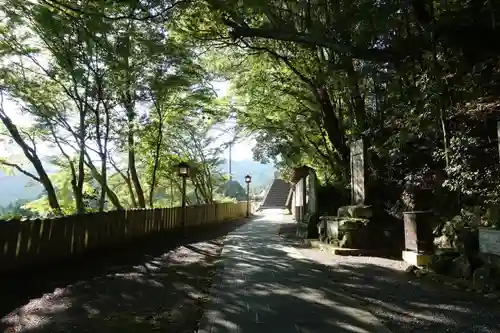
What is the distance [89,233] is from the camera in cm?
853

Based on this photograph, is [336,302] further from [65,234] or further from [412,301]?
[65,234]

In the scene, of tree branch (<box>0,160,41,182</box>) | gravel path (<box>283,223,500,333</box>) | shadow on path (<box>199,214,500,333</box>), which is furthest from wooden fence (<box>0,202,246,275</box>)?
gravel path (<box>283,223,500,333</box>)

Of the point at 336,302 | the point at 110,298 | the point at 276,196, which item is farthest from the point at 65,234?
the point at 276,196

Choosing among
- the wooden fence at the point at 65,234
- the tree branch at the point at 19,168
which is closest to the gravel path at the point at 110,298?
the wooden fence at the point at 65,234

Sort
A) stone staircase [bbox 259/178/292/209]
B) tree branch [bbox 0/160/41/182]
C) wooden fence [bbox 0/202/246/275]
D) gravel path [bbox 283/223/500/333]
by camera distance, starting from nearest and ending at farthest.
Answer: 1. gravel path [bbox 283/223/500/333]
2. wooden fence [bbox 0/202/246/275]
3. tree branch [bbox 0/160/41/182]
4. stone staircase [bbox 259/178/292/209]

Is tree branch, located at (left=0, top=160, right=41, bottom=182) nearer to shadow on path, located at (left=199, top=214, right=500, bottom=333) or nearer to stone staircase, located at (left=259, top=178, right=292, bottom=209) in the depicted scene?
shadow on path, located at (left=199, top=214, right=500, bottom=333)

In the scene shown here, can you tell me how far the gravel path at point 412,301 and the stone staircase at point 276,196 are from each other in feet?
140

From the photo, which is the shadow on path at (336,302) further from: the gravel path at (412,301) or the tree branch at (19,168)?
the tree branch at (19,168)

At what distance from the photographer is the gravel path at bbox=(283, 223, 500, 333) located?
4391 millimetres

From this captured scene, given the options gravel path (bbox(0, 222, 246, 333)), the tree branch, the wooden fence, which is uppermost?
the tree branch

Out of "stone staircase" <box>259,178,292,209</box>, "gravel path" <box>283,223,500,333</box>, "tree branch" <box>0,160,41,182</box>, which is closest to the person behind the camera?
"gravel path" <box>283,223,500,333</box>

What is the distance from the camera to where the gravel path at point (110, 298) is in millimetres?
4465

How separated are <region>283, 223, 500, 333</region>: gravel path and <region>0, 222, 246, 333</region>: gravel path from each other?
2.14 metres

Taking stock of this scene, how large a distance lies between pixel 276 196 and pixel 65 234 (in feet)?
146
